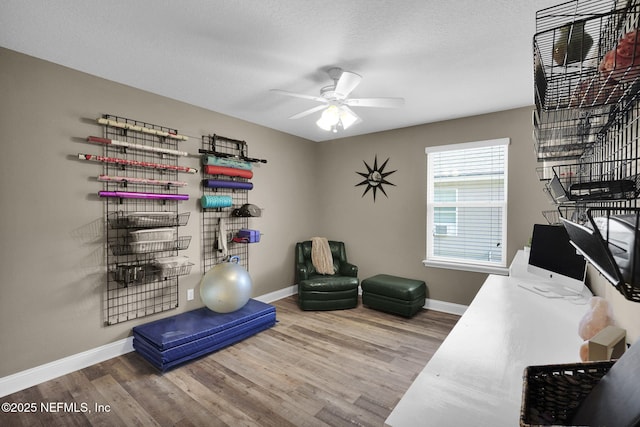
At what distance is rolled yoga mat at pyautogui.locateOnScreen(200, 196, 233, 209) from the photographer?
3426mm

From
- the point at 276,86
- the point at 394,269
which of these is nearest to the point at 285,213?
the point at 394,269

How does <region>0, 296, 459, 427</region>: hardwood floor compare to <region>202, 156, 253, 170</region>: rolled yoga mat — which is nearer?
<region>0, 296, 459, 427</region>: hardwood floor

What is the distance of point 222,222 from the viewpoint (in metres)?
3.67

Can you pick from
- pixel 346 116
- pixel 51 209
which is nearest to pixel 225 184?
pixel 51 209

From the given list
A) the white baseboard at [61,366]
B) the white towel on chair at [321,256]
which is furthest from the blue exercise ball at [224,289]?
Result: the white towel on chair at [321,256]

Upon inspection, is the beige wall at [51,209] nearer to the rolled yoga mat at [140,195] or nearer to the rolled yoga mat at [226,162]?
the rolled yoga mat at [140,195]

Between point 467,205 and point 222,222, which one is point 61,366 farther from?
point 467,205

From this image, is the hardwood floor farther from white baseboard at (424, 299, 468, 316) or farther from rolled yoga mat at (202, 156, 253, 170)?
rolled yoga mat at (202, 156, 253, 170)

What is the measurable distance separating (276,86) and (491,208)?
297cm

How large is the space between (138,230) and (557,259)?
3.57 metres

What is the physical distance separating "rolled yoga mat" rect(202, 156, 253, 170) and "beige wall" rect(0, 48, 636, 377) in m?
0.18

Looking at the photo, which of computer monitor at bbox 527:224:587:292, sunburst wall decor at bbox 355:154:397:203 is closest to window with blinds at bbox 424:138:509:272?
sunburst wall decor at bbox 355:154:397:203

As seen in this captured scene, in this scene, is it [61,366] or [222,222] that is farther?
[222,222]

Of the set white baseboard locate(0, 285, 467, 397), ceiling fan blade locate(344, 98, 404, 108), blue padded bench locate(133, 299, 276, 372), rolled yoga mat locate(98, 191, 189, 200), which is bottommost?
white baseboard locate(0, 285, 467, 397)
